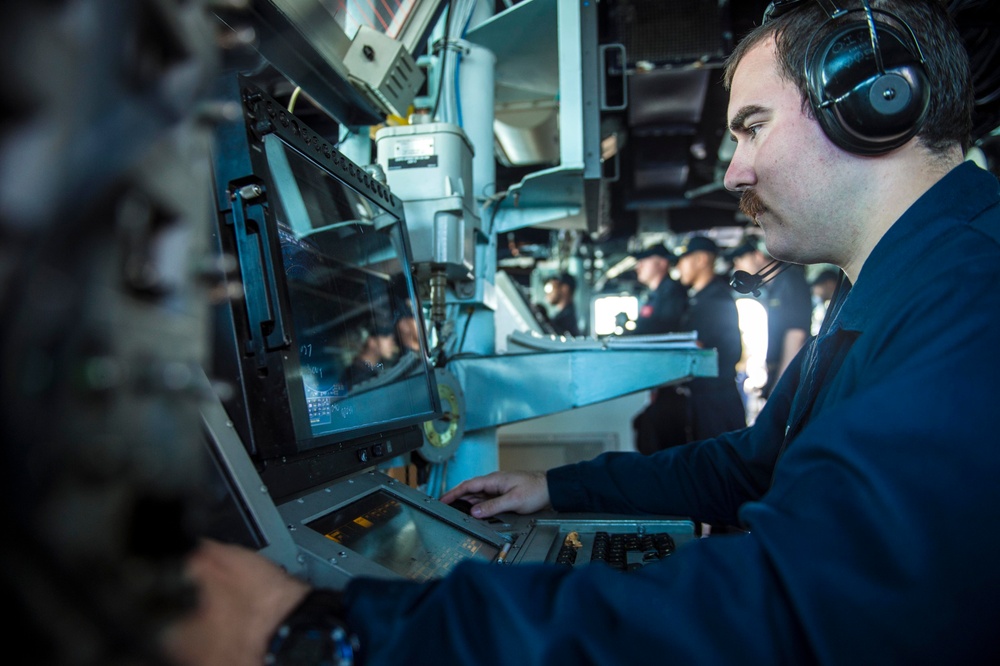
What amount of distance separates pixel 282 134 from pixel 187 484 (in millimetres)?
723

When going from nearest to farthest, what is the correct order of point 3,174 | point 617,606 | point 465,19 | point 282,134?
point 3,174 < point 617,606 < point 282,134 < point 465,19

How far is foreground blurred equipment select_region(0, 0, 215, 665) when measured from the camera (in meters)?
0.20

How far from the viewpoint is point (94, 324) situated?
0.72 feet

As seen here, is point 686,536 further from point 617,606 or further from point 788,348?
point 788,348

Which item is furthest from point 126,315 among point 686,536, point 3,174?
point 686,536

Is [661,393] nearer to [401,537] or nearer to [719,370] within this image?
[719,370]

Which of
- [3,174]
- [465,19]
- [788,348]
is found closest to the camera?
[3,174]

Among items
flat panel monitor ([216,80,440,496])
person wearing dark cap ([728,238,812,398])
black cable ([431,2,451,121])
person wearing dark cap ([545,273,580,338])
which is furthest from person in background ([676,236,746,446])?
flat panel monitor ([216,80,440,496])

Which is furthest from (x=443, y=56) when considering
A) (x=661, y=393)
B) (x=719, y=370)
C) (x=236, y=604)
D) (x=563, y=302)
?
(x=563, y=302)

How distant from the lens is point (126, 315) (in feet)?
0.77

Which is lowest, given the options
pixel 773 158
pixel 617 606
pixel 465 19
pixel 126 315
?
pixel 617 606

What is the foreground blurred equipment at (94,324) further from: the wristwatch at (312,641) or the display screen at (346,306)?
the display screen at (346,306)

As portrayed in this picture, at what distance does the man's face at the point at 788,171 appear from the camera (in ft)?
2.85

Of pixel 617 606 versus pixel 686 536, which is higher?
pixel 617 606
